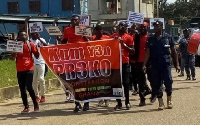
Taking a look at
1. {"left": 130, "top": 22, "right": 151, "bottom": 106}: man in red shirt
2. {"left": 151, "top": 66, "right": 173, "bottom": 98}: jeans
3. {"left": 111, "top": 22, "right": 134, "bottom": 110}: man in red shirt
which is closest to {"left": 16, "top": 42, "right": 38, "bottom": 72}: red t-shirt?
{"left": 111, "top": 22, "right": 134, "bottom": 110}: man in red shirt

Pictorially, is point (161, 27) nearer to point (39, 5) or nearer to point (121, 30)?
point (121, 30)

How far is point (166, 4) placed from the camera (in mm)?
83000

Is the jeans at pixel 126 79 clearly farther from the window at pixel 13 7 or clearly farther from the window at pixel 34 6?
the window at pixel 13 7

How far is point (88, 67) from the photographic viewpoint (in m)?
10.4

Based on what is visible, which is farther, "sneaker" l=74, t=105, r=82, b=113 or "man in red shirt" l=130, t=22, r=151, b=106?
"man in red shirt" l=130, t=22, r=151, b=106

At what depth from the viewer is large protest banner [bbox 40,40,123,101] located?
1038 centimetres

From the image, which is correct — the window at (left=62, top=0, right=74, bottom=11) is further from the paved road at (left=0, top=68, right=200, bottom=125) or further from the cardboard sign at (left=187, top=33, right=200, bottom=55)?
the paved road at (left=0, top=68, right=200, bottom=125)

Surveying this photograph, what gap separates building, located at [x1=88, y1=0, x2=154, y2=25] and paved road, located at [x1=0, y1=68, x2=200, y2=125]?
3935 cm

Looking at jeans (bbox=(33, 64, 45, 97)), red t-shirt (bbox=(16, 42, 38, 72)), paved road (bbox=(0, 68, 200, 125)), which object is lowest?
paved road (bbox=(0, 68, 200, 125))

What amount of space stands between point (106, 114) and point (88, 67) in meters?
1.16

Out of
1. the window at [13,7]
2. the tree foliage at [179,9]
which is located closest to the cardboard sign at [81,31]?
the window at [13,7]

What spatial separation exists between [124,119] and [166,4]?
75467 millimetres

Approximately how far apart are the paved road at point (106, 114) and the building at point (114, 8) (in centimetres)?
3935

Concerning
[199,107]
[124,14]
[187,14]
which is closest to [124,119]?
[199,107]
